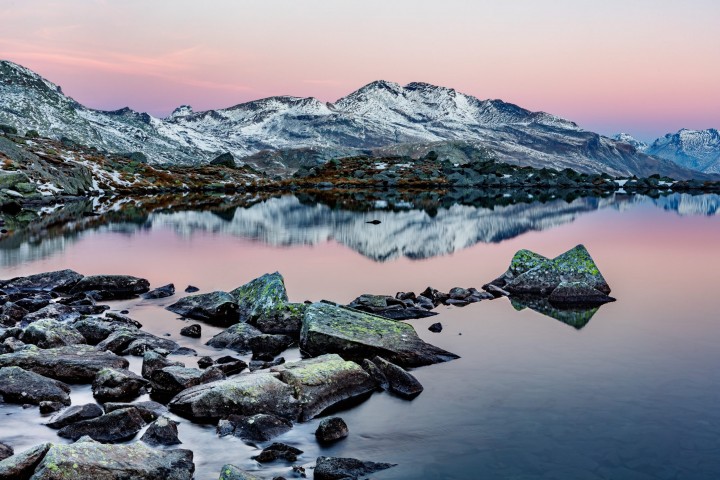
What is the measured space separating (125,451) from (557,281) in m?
26.5

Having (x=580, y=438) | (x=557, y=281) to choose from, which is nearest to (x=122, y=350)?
(x=580, y=438)

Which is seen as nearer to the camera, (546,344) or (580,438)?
(580,438)

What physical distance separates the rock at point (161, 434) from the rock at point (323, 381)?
135 inches

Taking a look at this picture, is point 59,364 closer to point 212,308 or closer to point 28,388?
point 28,388

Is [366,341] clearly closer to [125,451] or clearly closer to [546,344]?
[546,344]

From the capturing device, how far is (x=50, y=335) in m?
22.1

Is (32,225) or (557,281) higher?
(557,281)

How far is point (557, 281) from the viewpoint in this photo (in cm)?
3428

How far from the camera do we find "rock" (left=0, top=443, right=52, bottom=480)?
12156 mm

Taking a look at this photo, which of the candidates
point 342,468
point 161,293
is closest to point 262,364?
point 342,468

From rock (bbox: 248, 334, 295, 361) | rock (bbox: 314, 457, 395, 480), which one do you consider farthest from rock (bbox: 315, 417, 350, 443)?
rock (bbox: 248, 334, 295, 361)

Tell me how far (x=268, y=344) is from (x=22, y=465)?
1157 cm

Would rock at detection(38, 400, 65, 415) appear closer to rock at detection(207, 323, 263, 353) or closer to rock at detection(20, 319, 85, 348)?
rock at detection(20, 319, 85, 348)

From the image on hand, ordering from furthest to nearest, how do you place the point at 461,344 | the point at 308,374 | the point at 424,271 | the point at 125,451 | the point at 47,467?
the point at 424,271 < the point at 461,344 < the point at 308,374 < the point at 125,451 < the point at 47,467
